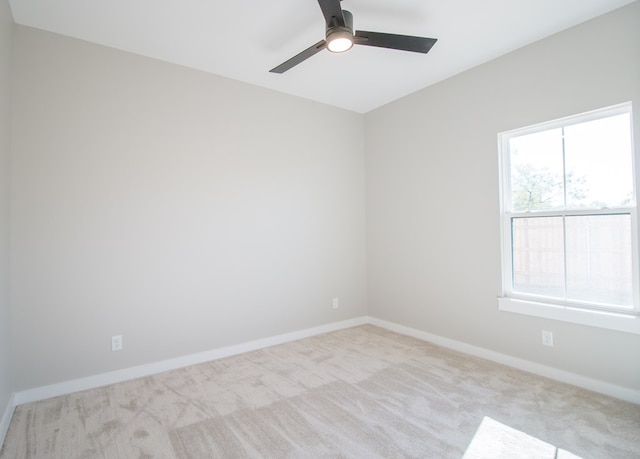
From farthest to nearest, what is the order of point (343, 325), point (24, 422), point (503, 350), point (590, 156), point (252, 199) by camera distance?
point (343, 325), point (252, 199), point (503, 350), point (590, 156), point (24, 422)

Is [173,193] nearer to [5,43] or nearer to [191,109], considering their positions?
[191,109]

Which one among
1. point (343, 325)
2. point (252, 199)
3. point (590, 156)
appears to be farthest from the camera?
point (343, 325)

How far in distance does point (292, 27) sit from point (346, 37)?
75cm

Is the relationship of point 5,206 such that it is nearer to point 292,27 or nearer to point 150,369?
point 150,369

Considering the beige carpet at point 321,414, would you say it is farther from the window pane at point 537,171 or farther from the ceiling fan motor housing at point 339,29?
the ceiling fan motor housing at point 339,29

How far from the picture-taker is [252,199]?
361 cm

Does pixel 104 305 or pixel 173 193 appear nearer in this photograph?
pixel 104 305

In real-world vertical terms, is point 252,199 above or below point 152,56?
below

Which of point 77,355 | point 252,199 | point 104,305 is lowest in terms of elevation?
point 77,355

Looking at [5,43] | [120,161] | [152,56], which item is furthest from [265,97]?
[5,43]

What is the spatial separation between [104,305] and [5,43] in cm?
199

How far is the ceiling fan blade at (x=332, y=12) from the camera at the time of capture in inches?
74.5

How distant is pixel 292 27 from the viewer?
8.57 feet

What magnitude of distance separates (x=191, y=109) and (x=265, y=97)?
857 mm
